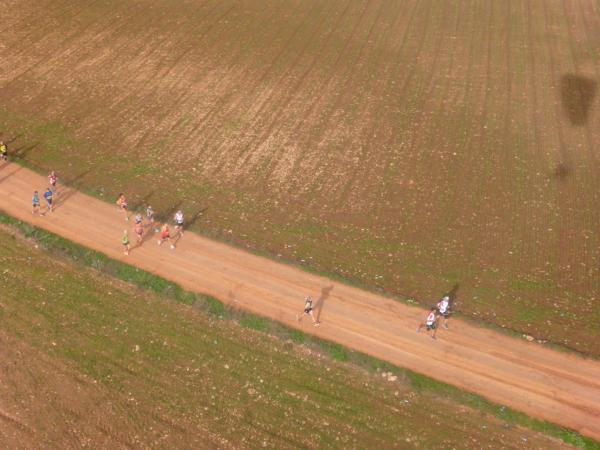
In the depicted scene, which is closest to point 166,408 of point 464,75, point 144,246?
point 144,246

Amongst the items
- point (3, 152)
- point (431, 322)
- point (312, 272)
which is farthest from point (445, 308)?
point (3, 152)

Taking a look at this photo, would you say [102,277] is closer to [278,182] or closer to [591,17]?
[278,182]

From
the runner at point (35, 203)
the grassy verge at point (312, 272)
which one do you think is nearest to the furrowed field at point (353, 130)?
the grassy verge at point (312, 272)

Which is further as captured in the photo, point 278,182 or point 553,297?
point 278,182

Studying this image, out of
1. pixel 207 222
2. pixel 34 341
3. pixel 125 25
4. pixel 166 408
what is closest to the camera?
pixel 166 408

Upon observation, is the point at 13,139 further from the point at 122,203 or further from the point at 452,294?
the point at 452,294

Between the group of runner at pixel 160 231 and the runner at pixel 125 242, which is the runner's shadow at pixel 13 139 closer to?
the group of runner at pixel 160 231

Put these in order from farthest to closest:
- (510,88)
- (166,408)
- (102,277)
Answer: (510,88) < (102,277) < (166,408)

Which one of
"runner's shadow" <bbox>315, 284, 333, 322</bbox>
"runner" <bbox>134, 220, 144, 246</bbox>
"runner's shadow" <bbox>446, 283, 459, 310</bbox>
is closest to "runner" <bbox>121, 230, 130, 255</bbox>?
"runner" <bbox>134, 220, 144, 246</bbox>
